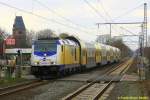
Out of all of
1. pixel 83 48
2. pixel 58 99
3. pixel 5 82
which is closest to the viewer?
pixel 58 99

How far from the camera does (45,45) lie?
1205 inches

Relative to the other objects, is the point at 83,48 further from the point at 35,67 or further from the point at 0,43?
the point at 35,67

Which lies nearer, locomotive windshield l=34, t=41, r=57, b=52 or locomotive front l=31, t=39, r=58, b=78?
locomotive front l=31, t=39, r=58, b=78

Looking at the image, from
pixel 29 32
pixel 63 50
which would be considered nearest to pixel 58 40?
pixel 63 50

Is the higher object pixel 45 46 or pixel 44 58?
pixel 45 46

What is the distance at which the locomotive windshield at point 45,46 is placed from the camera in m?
30.4

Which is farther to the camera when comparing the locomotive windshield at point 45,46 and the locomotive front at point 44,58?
the locomotive windshield at point 45,46

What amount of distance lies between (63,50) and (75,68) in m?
A: 6.43

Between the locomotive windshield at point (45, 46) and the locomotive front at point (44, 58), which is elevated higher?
the locomotive windshield at point (45, 46)

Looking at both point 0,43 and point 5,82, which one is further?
point 0,43

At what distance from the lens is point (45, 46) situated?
30578 millimetres

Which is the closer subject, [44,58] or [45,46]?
[44,58]

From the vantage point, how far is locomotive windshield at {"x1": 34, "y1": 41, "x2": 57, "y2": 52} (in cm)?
3042

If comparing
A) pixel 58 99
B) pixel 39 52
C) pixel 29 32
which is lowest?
pixel 58 99
